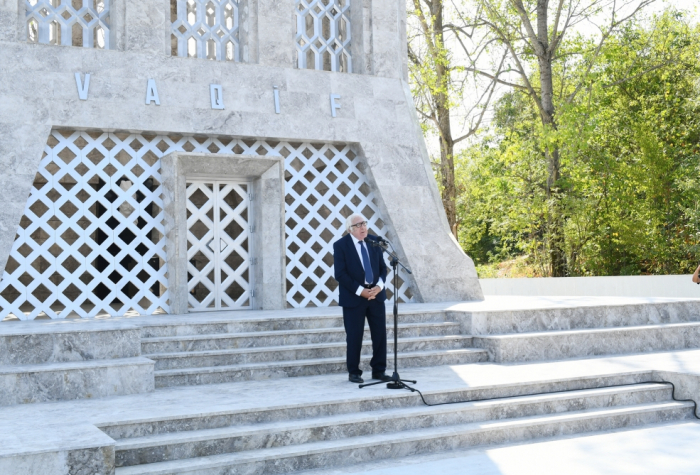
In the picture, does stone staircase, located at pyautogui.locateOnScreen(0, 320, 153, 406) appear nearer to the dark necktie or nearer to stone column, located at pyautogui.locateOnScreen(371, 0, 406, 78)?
the dark necktie

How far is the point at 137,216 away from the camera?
943cm

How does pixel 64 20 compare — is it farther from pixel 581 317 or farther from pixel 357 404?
pixel 581 317

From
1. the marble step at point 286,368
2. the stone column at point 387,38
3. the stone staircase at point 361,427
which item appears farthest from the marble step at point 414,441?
the stone column at point 387,38

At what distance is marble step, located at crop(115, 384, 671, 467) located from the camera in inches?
188

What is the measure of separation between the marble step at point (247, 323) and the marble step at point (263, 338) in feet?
0.37

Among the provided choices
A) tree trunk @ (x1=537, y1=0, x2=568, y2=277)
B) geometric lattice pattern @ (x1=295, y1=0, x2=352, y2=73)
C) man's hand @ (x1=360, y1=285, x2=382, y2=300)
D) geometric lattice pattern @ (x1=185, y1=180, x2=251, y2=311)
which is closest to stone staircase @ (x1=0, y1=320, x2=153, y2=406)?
man's hand @ (x1=360, y1=285, x2=382, y2=300)

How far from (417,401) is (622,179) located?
1347 cm

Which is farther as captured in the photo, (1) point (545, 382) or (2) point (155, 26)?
(2) point (155, 26)

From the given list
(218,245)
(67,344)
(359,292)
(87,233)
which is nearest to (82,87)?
(87,233)

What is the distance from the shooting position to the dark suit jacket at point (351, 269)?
654 centimetres

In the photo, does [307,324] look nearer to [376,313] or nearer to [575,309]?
[376,313]

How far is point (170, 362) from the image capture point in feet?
22.5

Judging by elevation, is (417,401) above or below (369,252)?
below

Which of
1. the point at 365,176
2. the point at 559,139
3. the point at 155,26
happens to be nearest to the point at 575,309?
the point at 365,176
